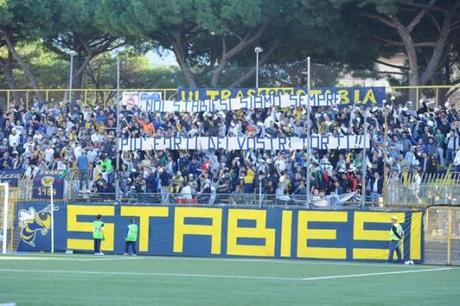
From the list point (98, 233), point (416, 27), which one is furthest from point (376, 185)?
point (416, 27)

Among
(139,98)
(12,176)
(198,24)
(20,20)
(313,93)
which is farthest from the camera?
(20,20)

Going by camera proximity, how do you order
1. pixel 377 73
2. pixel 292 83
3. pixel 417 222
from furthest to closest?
pixel 377 73
pixel 292 83
pixel 417 222

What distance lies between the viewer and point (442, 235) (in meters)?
33.8

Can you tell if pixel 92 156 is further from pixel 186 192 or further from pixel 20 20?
pixel 20 20

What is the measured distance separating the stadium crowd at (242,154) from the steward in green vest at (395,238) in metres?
3.03

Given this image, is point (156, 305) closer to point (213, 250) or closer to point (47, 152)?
point (213, 250)

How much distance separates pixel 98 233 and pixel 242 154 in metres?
7.18

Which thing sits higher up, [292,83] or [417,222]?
[292,83]

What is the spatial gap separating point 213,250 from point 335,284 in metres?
13.8

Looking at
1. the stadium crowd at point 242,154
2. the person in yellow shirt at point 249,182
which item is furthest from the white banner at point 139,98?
the person in yellow shirt at point 249,182

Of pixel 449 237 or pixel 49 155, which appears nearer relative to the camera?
pixel 449 237

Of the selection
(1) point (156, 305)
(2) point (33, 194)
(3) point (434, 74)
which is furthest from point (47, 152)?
(1) point (156, 305)

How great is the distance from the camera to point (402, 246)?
33719mm

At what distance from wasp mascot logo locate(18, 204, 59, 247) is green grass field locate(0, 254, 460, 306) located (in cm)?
756
